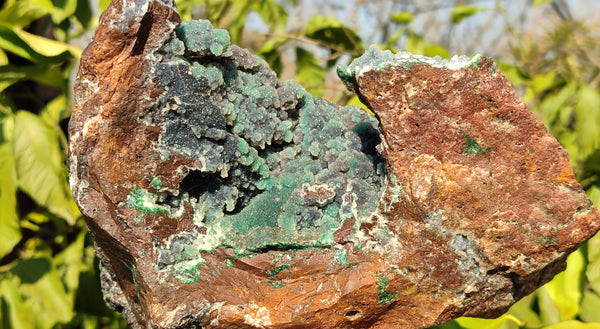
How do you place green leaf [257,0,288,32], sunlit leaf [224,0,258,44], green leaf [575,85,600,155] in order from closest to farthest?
green leaf [575,85,600,155] < sunlit leaf [224,0,258,44] < green leaf [257,0,288,32]

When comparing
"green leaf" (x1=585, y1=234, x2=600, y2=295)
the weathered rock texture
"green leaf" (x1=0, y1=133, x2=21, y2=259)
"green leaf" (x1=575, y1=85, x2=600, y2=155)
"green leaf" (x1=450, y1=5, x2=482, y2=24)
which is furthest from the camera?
"green leaf" (x1=450, y1=5, x2=482, y2=24)

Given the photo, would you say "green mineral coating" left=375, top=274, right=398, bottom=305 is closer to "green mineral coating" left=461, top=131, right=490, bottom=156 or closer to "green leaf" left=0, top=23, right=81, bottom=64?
"green mineral coating" left=461, top=131, right=490, bottom=156

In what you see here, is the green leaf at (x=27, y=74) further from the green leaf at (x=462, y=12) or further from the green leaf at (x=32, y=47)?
the green leaf at (x=462, y=12)

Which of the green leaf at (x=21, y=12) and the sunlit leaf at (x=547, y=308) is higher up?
the green leaf at (x=21, y=12)

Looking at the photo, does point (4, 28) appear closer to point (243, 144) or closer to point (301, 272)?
point (243, 144)

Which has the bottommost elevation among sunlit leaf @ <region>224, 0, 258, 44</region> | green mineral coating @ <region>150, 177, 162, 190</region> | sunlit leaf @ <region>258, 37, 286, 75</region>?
green mineral coating @ <region>150, 177, 162, 190</region>

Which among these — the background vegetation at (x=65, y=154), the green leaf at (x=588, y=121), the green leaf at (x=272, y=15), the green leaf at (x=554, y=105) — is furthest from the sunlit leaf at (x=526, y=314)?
the green leaf at (x=272, y=15)

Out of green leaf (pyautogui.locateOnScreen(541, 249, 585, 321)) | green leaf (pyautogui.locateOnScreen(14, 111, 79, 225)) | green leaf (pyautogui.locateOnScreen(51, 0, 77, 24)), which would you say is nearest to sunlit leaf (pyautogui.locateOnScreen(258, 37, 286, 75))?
green leaf (pyautogui.locateOnScreen(51, 0, 77, 24))
